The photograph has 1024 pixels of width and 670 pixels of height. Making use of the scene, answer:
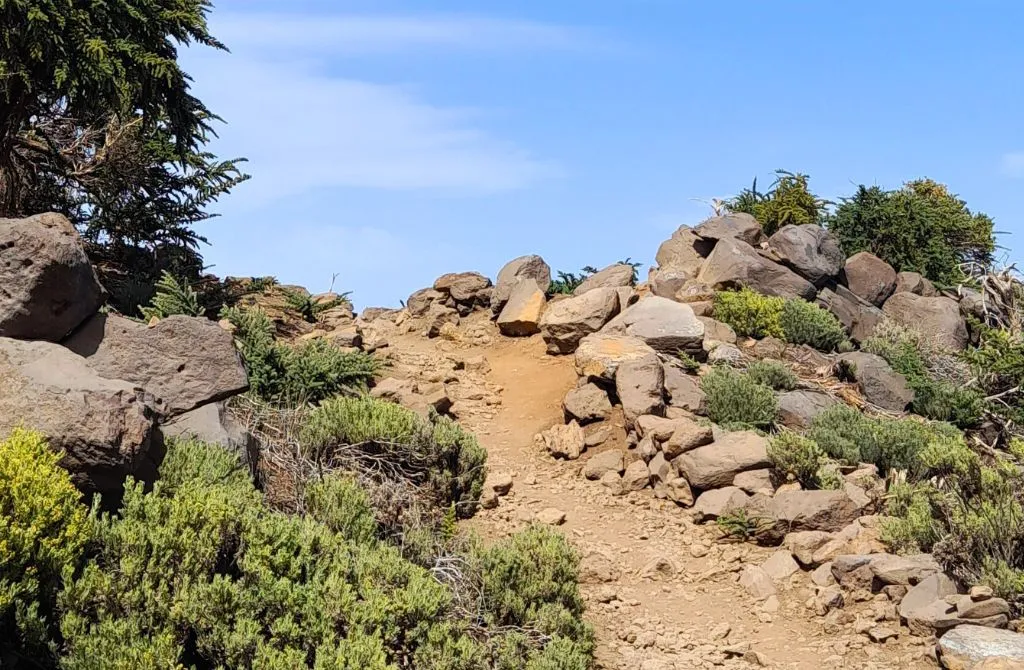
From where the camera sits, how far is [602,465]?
11.6 meters

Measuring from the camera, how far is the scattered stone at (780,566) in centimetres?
923

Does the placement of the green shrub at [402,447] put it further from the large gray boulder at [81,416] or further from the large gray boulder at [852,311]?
the large gray boulder at [852,311]

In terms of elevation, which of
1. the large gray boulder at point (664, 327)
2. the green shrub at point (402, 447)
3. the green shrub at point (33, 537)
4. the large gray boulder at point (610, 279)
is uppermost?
the large gray boulder at point (610, 279)

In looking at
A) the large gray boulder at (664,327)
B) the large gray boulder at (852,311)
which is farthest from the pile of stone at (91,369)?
the large gray boulder at (852,311)

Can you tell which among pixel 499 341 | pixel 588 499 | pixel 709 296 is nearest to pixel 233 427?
pixel 588 499

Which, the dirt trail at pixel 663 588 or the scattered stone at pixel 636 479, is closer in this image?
the dirt trail at pixel 663 588

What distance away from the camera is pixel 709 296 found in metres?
17.0

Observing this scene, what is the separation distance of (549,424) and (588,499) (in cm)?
218

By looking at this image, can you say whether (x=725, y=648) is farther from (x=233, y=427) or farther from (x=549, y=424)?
(x=549, y=424)

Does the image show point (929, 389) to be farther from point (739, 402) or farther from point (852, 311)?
point (739, 402)

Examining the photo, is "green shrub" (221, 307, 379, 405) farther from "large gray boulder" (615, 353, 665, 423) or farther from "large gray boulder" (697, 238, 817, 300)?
"large gray boulder" (697, 238, 817, 300)

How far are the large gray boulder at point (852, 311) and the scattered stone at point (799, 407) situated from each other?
4418mm

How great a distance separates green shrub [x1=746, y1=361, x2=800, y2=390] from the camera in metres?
13.8

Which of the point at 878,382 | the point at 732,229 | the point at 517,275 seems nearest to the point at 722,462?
the point at 878,382
